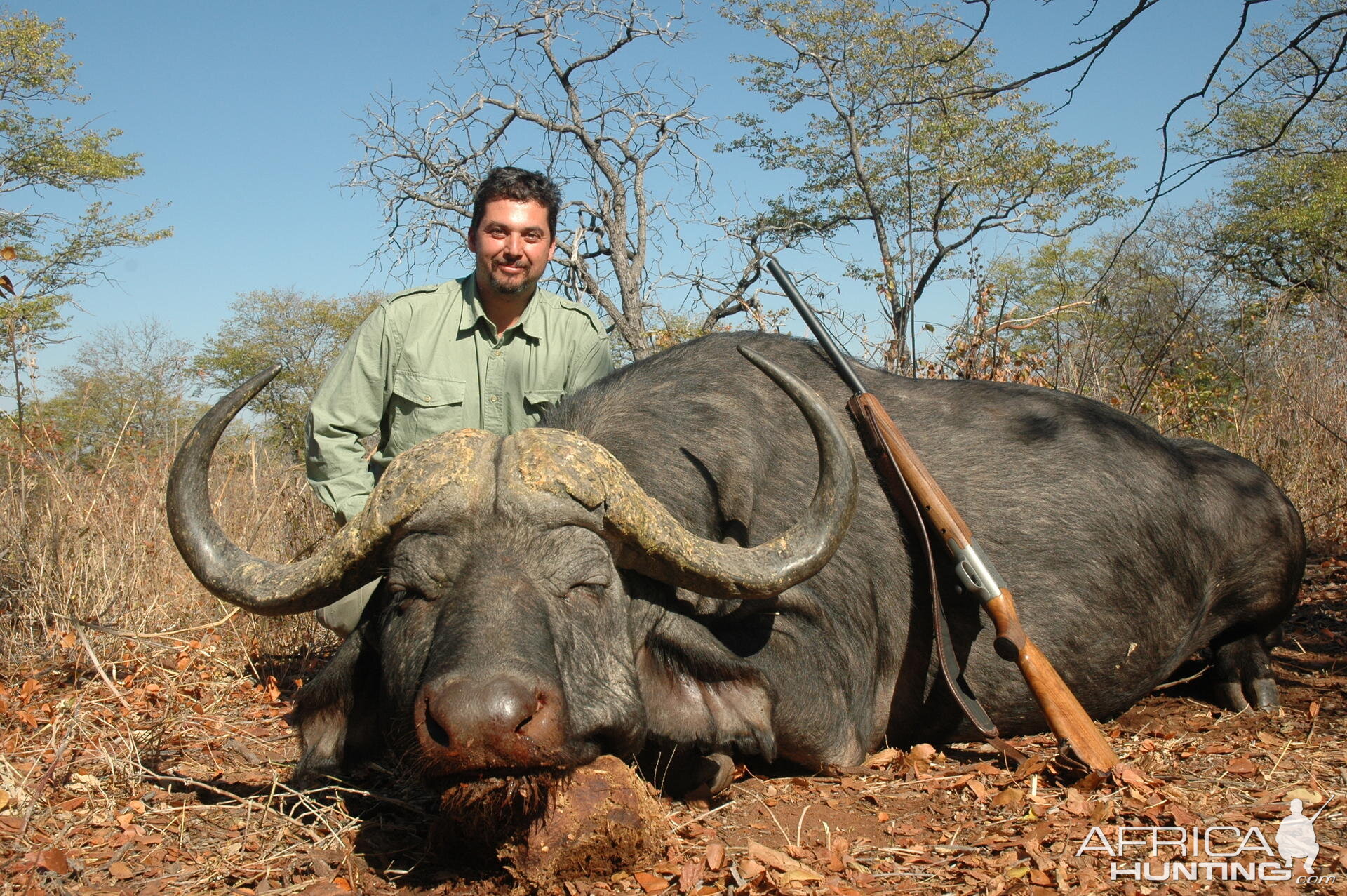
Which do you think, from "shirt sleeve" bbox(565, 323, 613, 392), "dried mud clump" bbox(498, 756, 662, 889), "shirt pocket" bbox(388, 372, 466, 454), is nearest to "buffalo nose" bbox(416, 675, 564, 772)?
"dried mud clump" bbox(498, 756, 662, 889)

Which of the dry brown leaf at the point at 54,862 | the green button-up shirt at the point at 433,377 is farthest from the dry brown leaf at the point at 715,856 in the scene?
the green button-up shirt at the point at 433,377

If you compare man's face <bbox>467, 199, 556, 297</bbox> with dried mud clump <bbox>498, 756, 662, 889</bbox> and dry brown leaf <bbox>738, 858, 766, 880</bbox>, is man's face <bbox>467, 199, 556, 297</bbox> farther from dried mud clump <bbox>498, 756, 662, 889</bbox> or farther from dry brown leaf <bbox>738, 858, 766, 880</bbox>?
dry brown leaf <bbox>738, 858, 766, 880</bbox>

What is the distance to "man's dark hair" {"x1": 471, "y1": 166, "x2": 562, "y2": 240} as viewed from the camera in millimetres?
4934

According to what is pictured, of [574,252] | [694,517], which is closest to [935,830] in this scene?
[694,517]

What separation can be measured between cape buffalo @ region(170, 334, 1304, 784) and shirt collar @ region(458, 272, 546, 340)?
990 millimetres

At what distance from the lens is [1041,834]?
292cm

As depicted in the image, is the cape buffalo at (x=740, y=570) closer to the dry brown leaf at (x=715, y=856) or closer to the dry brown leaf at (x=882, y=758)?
the dry brown leaf at (x=882, y=758)

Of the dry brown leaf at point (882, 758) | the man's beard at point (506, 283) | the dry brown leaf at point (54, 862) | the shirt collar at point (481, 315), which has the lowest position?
the dry brown leaf at point (54, 862)

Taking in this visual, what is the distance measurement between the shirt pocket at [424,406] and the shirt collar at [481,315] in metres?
0.32

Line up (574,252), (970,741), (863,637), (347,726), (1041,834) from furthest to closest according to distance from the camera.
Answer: (574,252)
(970,741)
(863,637)
(347,726)
(1041,834)

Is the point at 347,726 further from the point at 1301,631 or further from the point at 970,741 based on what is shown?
the point at 1301,631

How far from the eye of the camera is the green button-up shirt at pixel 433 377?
4.64 m

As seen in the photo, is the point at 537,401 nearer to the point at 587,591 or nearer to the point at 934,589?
the point at 587,591

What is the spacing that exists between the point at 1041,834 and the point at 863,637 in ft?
3.59
